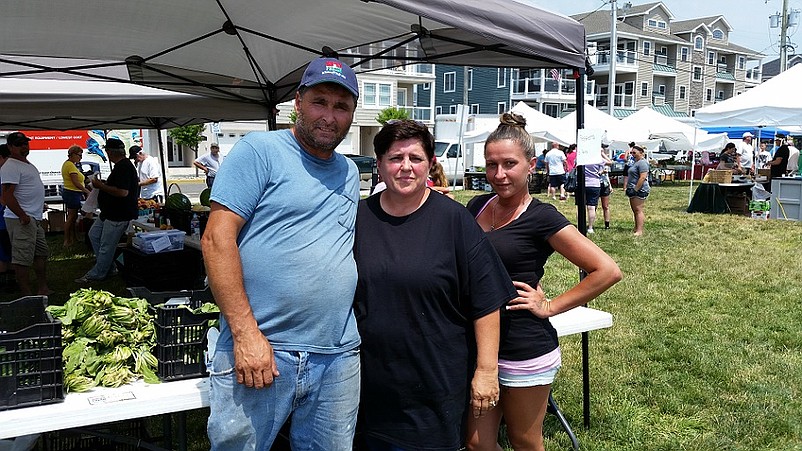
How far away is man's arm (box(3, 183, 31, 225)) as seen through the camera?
22.7 feet

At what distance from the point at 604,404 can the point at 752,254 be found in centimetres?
703

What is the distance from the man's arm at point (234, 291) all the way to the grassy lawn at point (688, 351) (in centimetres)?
215

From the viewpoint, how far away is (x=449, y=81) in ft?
157

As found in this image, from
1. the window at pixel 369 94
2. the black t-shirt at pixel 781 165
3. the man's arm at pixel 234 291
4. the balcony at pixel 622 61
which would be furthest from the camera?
the balcony at pixel 622 61

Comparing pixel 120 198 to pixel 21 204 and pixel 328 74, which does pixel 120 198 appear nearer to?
pixel 21 204

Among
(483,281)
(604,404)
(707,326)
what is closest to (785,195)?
(707,326)

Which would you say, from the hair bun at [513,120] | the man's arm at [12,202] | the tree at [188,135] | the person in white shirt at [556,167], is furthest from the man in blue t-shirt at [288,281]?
the tree at [188,135]

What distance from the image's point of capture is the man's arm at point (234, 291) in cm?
204

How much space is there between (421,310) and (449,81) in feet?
154

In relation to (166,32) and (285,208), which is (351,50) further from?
(285,208)

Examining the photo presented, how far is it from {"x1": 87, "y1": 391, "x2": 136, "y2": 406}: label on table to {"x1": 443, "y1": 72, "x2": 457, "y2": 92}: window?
1829 inches

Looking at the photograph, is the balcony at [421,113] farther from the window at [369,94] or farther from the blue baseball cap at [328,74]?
the blue baseball cap at [328,74]

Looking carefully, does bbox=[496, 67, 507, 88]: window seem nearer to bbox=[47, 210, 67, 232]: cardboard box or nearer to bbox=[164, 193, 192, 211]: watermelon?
bbox=[47, 210, 67, 232]: cardboard box

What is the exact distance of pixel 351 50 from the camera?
546cm
